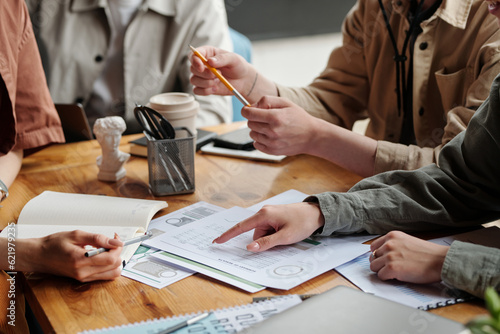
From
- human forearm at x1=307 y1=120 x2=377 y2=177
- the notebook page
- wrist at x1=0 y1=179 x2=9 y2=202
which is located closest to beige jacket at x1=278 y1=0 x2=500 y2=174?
human forearm at x1=307 y1=120 x2=377 y2=177

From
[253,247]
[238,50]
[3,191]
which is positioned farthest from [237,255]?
[238,50]

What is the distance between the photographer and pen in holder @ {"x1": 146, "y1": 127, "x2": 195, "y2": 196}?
115cm

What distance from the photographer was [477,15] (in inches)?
49.8

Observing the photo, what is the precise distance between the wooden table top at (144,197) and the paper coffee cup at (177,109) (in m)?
0.12

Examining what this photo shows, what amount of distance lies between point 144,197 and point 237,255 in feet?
1.15

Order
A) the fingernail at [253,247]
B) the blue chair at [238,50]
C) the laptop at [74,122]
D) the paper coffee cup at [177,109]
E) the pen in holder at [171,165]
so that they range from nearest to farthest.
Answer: the fingernail at [253,247], the pen in holder at [171,165], the paper coffee cup at [177,109], the laptop at [74,122], the blue chair at [238,50]

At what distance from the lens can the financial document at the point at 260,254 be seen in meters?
0.84

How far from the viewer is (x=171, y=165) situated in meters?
1.17

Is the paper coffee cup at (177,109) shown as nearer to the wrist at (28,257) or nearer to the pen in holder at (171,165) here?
the pen in holder at (171,165)

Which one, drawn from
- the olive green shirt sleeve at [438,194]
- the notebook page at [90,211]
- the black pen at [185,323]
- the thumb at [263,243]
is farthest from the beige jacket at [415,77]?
the black pen at [185,323]

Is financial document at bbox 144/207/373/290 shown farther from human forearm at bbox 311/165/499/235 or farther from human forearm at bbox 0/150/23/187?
human forearm at bbox 0/150/23/187

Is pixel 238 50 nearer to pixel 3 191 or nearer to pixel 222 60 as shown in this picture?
pixel 222 60

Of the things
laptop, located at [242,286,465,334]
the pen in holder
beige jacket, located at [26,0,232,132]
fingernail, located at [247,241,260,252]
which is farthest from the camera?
beige jacket, located at [26,0,232,132]

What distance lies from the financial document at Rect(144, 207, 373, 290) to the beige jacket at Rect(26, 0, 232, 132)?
1035mm
